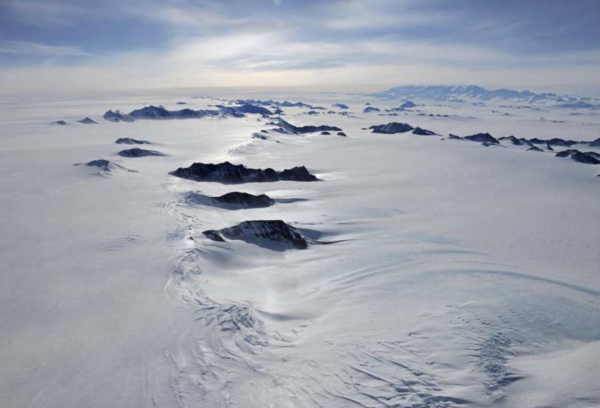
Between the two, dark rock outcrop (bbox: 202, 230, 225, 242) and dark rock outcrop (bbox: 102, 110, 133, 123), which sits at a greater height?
dark rock outcrop (bbox: 102, 110, 133, 123)

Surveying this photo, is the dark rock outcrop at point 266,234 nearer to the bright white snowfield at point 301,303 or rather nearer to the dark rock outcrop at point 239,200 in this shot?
the bright white snowfield at point 301,303

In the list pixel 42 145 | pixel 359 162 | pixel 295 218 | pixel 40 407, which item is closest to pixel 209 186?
pixel 295 218

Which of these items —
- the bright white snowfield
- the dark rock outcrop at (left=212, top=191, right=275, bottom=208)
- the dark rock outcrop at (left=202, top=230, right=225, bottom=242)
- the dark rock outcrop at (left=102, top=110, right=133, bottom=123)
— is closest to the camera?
the bright white snowfield

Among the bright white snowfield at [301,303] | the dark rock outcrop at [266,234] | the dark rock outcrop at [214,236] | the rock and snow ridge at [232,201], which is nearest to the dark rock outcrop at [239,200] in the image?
the rock and snow ridge at [232,201]

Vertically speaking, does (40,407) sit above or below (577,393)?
below

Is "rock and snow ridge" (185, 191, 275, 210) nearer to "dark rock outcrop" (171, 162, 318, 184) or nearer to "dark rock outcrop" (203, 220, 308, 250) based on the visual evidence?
"dark rock outcrop" (203, 220, 308, 250)

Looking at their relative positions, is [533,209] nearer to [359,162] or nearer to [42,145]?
[359,162]

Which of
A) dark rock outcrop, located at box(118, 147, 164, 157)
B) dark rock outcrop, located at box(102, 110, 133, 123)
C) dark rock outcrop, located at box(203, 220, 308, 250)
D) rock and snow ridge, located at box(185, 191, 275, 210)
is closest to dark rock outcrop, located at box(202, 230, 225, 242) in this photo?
dark rock outcrop, located at box(203, 220, 308, 250)
